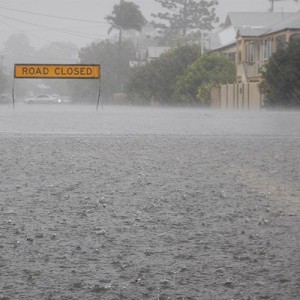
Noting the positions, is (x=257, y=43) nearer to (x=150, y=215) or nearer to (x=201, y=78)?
(x=201, y=78)

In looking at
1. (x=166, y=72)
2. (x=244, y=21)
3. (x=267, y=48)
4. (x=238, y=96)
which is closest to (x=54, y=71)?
(x=244, y=21)

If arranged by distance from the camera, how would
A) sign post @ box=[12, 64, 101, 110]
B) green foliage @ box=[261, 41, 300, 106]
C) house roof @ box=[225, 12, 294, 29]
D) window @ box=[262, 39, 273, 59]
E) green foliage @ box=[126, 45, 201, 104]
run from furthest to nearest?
house roof @ box=[225, 12, 294, 29] < green foliage @ box=[126, 45, 201, 104] < window @ box=[262, 39, 273, 59] < sign post @ box=[12, 64, 101, 110] < green foliage @ box=[261, 41, 300, 106]

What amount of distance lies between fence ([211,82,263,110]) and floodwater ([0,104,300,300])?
127ft

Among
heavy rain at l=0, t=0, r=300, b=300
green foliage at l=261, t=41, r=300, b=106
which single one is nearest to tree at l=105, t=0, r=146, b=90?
green foliage at l=261, t=41, r=300, b=106

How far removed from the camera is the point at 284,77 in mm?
42469

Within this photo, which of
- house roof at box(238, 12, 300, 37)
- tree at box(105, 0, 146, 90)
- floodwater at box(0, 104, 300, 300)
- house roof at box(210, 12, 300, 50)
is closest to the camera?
floodwater at box(0, 104, 300, 300)

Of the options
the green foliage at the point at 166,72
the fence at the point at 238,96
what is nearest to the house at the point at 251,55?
the fence at the point at 238,96

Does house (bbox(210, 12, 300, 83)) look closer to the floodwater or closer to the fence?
the fence

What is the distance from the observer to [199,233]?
5387 millimetres

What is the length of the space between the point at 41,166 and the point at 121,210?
3.44m

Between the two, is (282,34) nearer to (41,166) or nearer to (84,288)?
(41,166)

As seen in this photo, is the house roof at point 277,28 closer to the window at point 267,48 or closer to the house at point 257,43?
the house at point 257,43

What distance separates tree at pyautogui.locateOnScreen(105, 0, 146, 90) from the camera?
11594cm

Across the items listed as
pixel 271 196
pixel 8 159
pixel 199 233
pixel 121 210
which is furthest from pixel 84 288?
pixel 8 159
